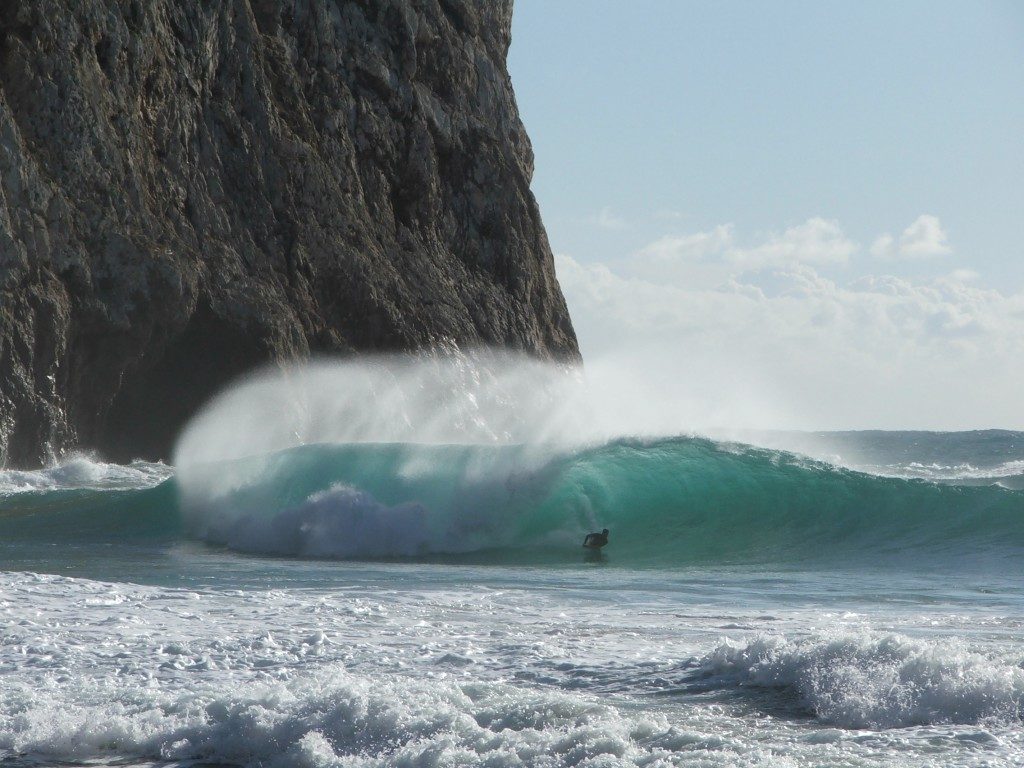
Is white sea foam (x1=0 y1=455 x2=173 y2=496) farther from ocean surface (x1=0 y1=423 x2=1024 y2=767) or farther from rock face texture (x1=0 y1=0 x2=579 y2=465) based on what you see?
ocean surface (x1=0 y1=423 x2=1024 y2=767)

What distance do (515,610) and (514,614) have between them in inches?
8.9

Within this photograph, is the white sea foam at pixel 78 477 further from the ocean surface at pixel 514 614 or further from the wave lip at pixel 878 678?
the wave lip at pixel 878 678

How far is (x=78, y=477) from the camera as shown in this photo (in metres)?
23.7

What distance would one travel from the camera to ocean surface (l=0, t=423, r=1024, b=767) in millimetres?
5812

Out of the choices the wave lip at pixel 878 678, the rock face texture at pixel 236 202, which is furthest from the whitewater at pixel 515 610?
the rock face texture at pixel 236 202

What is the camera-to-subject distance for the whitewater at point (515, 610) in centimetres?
582

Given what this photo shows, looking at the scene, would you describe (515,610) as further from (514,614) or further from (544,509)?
(544,509)

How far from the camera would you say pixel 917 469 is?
→ 4025 centimetres

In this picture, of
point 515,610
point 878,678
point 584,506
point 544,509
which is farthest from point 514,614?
point 584,506

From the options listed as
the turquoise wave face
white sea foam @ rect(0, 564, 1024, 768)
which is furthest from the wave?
white sea foam @ rect(0, 564, 1024, 768)

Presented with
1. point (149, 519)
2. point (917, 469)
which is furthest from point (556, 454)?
point (917, 469)

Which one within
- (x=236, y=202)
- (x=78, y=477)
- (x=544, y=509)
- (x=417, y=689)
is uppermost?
(x=236, y=202)

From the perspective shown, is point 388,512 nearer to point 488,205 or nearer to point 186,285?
point 186,285

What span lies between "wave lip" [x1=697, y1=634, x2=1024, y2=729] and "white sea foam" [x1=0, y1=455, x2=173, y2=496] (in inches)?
631
